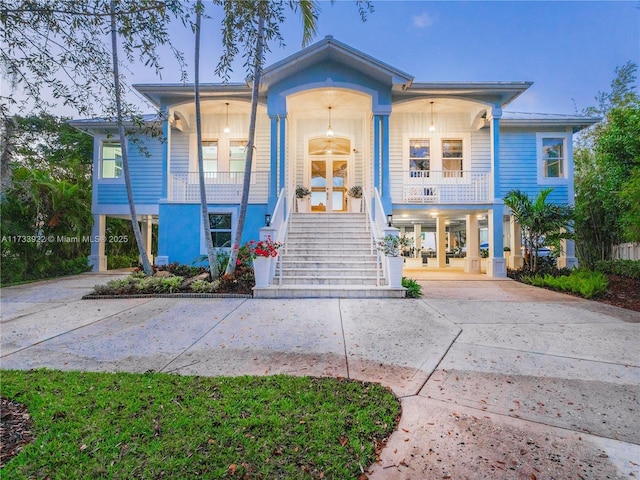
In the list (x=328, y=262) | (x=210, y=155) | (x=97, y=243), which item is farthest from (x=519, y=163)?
(x=97, y=243)

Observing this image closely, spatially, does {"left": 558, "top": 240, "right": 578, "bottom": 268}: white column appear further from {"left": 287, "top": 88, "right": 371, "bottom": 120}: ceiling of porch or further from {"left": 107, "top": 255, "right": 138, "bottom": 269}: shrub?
{"left": 107, "top": 255, "right": 138, "bottom": 269}: shrub

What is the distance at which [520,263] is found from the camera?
1237cm

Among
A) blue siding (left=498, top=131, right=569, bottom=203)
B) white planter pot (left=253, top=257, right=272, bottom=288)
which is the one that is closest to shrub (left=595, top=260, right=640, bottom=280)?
blue siding (left=498, top=131, right=569, bottom=203)

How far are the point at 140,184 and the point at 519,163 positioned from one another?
46.5ft

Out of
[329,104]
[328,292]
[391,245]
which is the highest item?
[329,104]

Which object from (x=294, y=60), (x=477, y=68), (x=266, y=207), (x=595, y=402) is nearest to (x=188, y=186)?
(x=266, y=207)

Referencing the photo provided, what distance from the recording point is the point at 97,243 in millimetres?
12391

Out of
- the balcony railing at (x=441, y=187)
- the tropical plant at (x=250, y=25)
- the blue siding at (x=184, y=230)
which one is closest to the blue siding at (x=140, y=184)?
the blue siding at (x=184, y=230)

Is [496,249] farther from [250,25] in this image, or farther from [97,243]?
[97,243]

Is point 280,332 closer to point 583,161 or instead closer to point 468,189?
point 468,189

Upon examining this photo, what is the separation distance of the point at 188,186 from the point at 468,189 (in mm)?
9464

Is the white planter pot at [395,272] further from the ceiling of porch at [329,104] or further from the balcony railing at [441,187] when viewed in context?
the ceiling of porch at [329,104]

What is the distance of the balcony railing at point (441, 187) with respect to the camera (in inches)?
422

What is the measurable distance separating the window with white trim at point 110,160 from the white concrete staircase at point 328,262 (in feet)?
24.6
